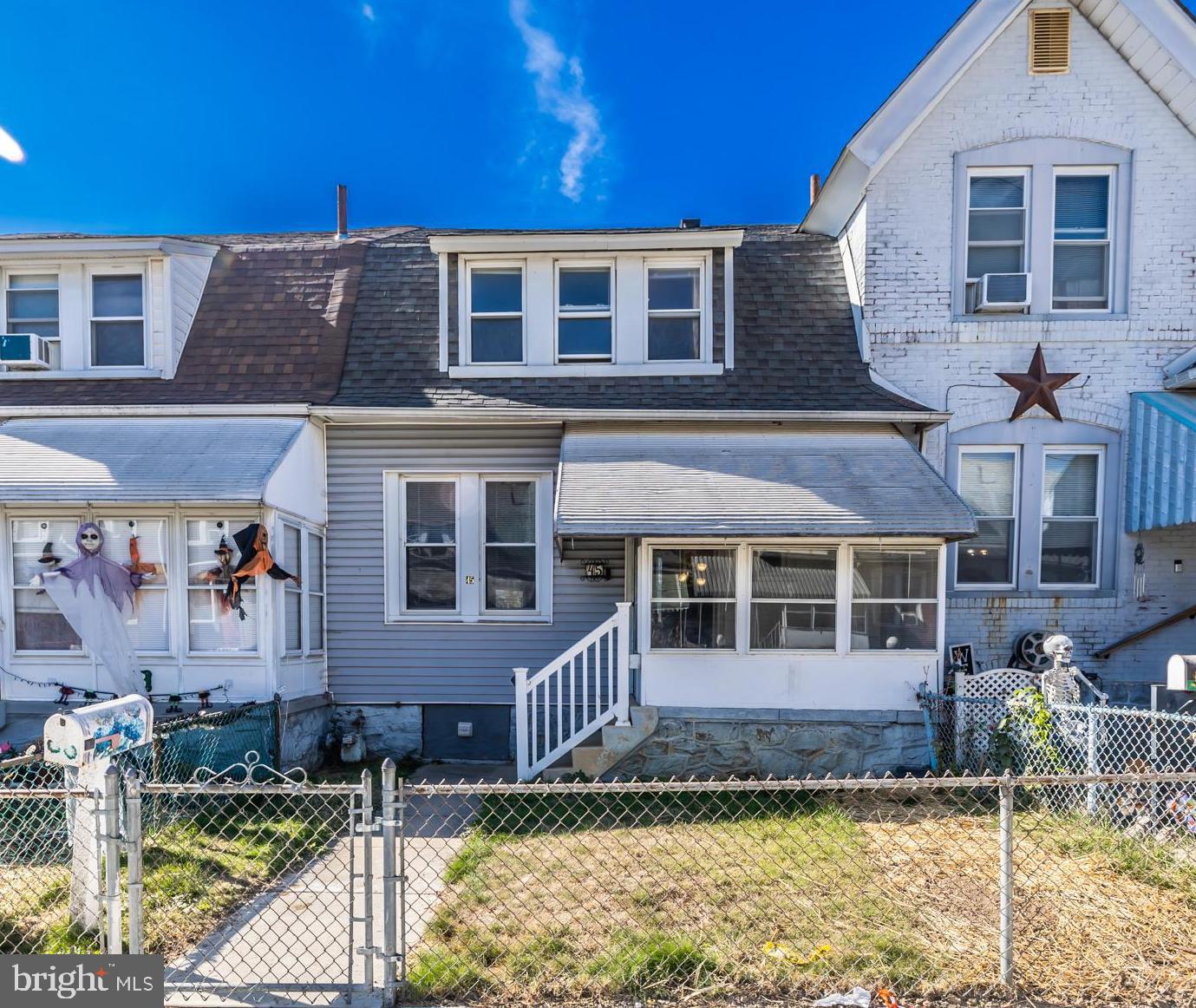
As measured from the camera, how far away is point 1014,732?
7277mm

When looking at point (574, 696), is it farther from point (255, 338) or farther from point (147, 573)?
point (255, 338)

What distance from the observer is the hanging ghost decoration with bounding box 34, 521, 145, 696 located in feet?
26.3

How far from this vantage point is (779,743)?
8016 millimetres

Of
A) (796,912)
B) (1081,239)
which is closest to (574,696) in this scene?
(796,912)

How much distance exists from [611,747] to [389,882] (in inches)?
171

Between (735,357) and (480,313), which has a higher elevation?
(480,313)

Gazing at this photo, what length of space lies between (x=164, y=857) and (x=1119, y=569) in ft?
32.4

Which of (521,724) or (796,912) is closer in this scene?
(796,912)

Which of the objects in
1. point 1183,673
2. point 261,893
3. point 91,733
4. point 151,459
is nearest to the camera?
point 91,733

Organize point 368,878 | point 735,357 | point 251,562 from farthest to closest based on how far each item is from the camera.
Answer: point 735,357
point 251,562
point 368,878

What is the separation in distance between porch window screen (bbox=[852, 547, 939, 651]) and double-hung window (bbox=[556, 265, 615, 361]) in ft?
13.2

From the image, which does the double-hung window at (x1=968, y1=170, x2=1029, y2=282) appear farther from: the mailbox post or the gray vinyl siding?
the mailbox post

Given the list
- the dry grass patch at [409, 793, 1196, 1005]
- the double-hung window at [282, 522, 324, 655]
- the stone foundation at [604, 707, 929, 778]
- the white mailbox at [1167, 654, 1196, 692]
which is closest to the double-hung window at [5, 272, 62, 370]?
the double-hung window at [282, 522, 324, 655]

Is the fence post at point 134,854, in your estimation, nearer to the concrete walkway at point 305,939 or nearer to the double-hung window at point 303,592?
the concrete walkway at point 305,939
